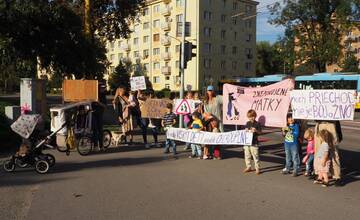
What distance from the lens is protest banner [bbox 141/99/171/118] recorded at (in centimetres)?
1508

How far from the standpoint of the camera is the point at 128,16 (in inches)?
1276

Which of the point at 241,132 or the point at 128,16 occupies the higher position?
the point at 128,16

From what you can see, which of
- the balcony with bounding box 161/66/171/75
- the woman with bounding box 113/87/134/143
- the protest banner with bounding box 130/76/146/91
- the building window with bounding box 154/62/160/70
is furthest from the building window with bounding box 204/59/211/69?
the woman with bounding box 113/87/134/143

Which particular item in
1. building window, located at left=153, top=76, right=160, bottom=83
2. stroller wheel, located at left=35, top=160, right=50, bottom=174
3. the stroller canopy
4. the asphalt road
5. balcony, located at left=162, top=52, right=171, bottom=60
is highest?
balcony, located at left=162, top=52, right=171, bottom=60

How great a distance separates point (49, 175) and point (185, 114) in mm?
5272

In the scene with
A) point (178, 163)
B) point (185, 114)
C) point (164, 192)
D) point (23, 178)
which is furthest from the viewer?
point (185, 114)

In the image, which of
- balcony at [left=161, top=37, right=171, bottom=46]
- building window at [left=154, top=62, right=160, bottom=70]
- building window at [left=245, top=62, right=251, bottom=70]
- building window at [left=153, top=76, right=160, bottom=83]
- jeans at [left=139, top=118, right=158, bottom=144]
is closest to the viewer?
jeans at [left=139, top=118, right=158, bottom=144]

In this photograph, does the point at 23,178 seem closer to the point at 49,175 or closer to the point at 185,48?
the point at 49,175

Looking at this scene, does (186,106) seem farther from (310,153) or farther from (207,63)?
(207,63)

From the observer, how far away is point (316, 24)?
200 ft

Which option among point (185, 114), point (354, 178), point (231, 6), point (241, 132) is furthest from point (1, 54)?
point (231, 6)

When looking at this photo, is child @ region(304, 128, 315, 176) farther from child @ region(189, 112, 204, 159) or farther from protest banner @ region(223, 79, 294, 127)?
child @ region(189, 112, 204, 159)

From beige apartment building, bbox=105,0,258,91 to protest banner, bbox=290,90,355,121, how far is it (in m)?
62.9

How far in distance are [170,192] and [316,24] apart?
56.7 meters
